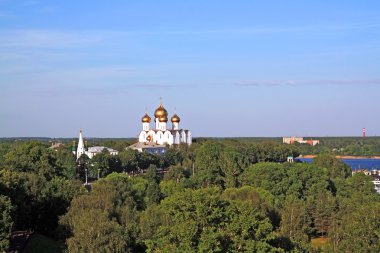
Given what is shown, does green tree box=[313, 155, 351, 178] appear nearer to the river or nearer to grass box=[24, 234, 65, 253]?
the river

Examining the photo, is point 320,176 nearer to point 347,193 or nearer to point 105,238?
point 347,193

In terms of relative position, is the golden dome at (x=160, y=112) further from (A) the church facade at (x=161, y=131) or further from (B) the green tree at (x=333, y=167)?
(B) the green tree at (x=333, y=167)

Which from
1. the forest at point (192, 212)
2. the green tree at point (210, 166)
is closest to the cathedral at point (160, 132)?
the green tree at point (210, 166)

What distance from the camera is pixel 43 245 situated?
38531mm

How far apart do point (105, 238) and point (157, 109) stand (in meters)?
93.6

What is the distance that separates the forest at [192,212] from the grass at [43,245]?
51cm

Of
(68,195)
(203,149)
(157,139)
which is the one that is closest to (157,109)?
(157,139)

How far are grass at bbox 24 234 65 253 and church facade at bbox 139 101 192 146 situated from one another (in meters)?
85.6

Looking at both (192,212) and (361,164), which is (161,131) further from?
(192,212)

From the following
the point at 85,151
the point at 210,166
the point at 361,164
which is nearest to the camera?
the point at 210,166

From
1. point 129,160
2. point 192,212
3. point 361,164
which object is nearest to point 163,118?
point 129,160

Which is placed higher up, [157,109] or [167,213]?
[157,109]

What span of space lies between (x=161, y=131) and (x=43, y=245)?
89.6 metres

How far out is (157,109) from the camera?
125m
